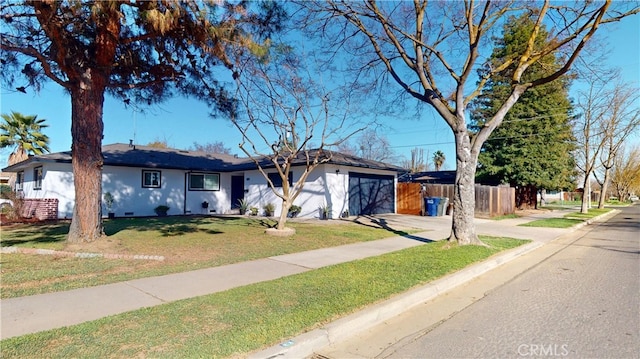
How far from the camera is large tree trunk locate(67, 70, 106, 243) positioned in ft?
28.7

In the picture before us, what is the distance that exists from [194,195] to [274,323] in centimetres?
1839

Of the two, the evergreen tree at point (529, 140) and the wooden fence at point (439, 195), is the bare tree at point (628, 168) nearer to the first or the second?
the evergreen tree at point (529, 140)

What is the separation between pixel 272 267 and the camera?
7.19m

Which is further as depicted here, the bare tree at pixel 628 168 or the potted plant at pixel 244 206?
the bare tree at pixel 628 168

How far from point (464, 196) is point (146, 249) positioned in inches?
324

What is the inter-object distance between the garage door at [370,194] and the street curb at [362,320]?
1239 cm

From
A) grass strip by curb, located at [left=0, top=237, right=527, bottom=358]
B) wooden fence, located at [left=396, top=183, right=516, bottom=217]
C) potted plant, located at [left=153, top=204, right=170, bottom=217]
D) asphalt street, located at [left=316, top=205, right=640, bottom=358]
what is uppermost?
wooden fence, located at [left=396, top=183, right=516, bottom=217]

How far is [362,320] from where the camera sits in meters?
4.36

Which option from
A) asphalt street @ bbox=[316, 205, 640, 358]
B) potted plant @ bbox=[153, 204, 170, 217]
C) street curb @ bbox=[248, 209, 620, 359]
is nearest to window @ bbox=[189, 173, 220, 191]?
potted plant @ bbox=[153, 204, 170, 217]

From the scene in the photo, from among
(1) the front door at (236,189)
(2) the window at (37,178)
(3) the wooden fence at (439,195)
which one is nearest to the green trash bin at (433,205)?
(3) the wooden fence at (439,195)

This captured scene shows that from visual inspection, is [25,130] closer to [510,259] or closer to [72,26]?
[72,26]

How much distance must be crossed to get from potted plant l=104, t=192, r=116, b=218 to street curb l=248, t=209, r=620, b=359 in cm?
1671

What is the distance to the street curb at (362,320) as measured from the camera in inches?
139

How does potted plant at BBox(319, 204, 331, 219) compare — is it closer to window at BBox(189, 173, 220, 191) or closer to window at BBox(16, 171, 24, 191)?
window at BBox(189, 173, 220, 191)
